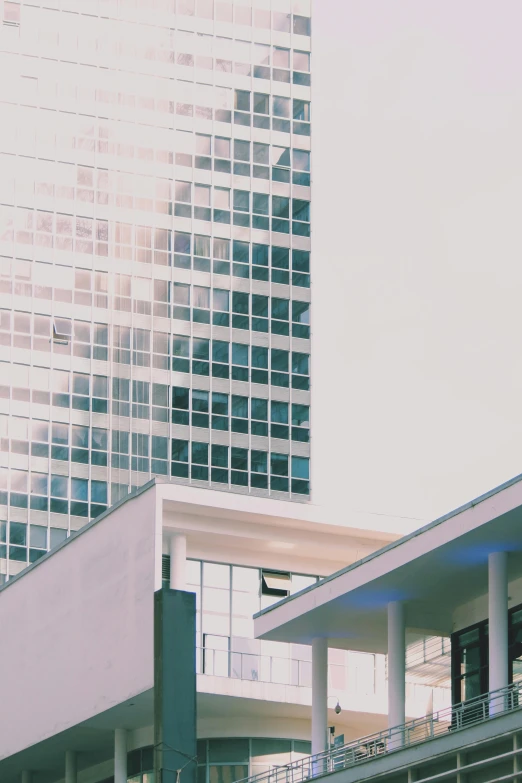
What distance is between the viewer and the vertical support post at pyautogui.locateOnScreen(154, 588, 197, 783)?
28.7m

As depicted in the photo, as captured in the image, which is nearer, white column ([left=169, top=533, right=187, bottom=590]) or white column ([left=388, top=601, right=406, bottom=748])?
white column ([left=388, top=601, right=406, bottom=748])

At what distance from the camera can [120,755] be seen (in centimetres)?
5131

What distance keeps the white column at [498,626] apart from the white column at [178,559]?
14.3 m

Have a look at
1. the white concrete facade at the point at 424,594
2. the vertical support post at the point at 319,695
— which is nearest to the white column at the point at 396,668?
the white concrete facade at the point at 424,594

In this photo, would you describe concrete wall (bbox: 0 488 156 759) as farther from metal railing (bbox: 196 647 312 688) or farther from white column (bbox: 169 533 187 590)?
metal railing (bbox: 196 647 312 688)

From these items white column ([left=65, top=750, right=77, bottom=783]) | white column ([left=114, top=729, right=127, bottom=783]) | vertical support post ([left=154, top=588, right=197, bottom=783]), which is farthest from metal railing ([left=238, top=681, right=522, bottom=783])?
white column ([left=65, top=750, right=77, bottom=783])

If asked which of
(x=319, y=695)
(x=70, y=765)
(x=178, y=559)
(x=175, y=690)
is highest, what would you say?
(x=178, y=559)

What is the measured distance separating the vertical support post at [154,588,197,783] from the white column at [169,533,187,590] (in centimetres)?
1854

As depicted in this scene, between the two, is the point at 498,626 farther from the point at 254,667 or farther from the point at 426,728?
the point at 254,667

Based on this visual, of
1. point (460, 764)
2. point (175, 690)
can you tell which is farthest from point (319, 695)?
point (175, 690)

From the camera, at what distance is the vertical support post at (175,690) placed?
2873 centimetres

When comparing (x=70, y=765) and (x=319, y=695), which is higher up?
(x=319, y=695)

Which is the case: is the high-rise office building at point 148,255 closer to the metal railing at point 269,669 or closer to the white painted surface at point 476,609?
the metal railing at point 269,669

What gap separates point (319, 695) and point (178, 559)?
23.0ft
